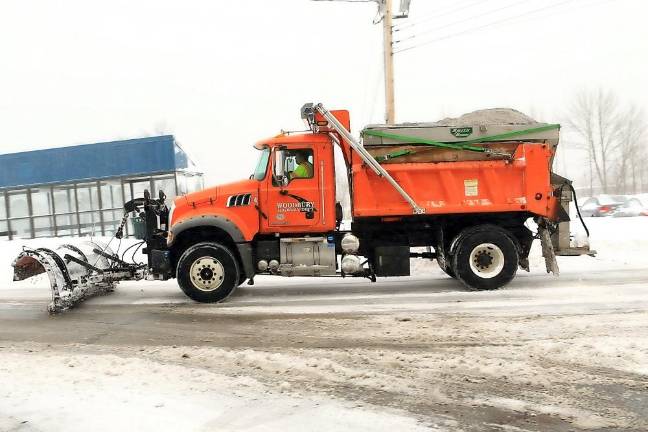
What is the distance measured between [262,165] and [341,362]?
439cm

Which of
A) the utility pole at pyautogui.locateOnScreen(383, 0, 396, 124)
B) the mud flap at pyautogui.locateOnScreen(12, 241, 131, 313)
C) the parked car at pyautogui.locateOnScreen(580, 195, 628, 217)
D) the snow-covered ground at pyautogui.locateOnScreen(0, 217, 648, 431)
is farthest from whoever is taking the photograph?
the parked car at pyautogui.locateOnScreen(580, 195, 628, 217)

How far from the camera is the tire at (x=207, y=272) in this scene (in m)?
8.30

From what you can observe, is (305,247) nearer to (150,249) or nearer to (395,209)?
(395,209)

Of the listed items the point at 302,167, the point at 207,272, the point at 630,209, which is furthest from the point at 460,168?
the point at 630,209

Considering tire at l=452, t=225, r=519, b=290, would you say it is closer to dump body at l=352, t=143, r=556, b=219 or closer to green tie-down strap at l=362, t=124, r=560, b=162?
dump body at l=352, t=143, r=556, b=219

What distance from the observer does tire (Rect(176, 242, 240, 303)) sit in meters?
8.30

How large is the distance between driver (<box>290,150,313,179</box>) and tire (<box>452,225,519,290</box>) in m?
Result: 2.76

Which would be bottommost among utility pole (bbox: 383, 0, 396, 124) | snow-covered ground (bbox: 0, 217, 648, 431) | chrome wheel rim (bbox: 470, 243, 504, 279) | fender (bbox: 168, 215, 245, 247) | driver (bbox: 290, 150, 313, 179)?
snow-covered ground (bbox: 0, 217, 648, 431)

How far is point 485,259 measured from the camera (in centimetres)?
856

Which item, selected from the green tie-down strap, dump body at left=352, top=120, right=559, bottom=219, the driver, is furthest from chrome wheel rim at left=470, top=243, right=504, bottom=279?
the driver

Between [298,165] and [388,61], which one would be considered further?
[388,61]

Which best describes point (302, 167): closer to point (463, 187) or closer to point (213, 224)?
point (213, 224)

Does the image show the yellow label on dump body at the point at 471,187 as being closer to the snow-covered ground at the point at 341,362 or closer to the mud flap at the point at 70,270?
the snow-covered ground at the point at 341,362

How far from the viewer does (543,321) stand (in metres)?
6.27
